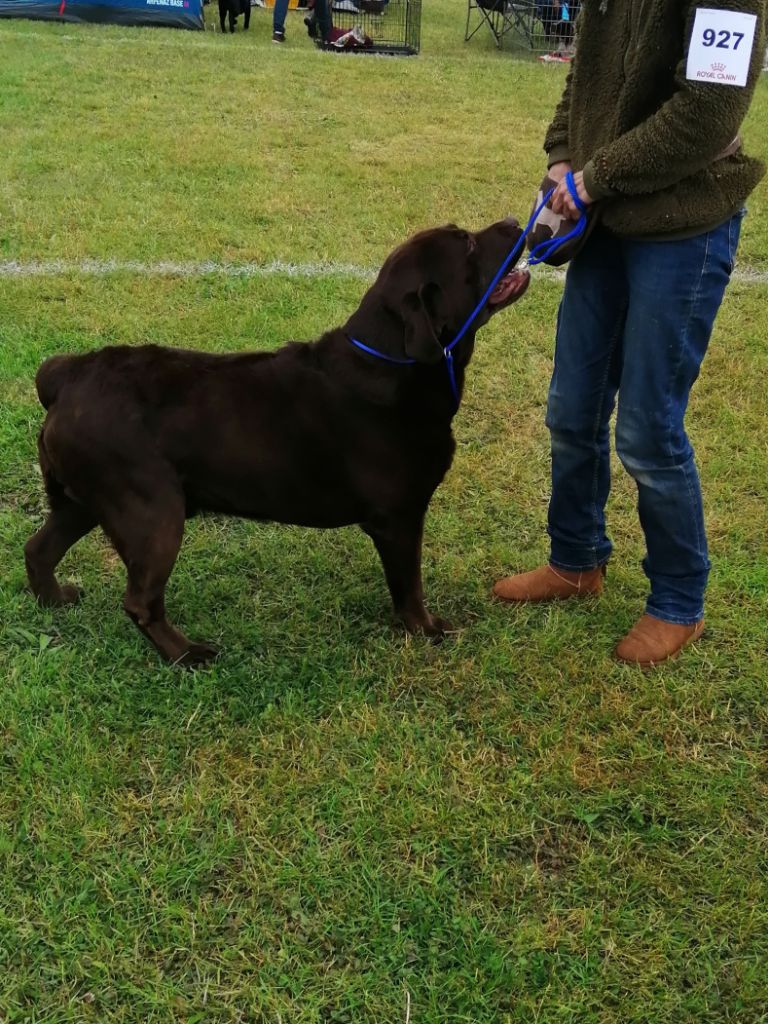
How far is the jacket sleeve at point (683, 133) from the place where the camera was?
2.02 meters

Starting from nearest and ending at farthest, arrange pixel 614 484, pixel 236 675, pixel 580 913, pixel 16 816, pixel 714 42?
pixel 714 42 → pixel 580 913 → pixel 16 816 → pixel 236 675 → pixel 614 484

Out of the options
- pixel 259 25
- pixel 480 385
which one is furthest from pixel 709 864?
pixel 259 25

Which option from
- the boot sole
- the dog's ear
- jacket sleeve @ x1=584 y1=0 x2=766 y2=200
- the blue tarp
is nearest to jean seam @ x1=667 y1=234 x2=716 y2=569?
jacket sleeve @ x1=584 y1=0 x2=766 y2=200

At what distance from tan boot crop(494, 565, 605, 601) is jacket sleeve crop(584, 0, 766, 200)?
4.69 feet

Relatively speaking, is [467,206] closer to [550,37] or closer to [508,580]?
[508,580]

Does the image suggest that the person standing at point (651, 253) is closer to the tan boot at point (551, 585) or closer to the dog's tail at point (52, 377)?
the tan boot at point (551, 585)

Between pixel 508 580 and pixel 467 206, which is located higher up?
pixel 467 206

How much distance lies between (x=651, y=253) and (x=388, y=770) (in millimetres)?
1635

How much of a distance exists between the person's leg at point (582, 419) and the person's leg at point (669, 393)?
168mm

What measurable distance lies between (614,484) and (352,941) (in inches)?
99.4

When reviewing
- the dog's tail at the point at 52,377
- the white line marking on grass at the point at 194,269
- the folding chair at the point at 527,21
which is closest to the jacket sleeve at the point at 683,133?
the dog's tail at the point at 52,377

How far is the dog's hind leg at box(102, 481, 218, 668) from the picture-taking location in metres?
2.57

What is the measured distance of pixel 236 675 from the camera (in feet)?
9.41

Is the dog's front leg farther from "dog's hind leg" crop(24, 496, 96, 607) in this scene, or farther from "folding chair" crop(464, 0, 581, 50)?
"folding chair" crop(464, 0, 581, 50)
